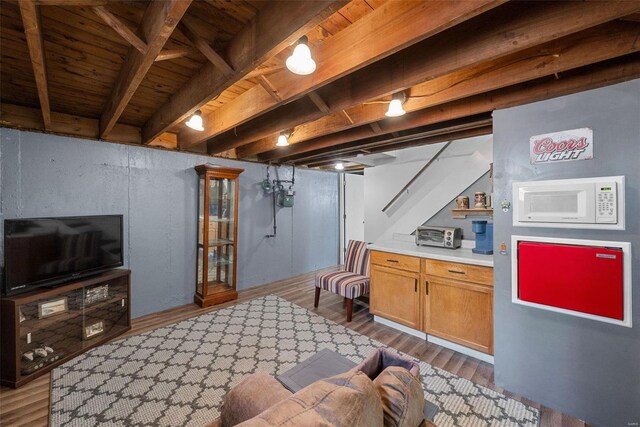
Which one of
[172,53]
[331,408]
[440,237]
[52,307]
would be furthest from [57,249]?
[440,237]

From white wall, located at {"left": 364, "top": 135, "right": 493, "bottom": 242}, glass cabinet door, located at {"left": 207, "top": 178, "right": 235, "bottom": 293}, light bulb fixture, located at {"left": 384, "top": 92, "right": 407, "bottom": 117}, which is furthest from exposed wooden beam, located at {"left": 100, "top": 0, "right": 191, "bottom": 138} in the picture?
white wall, located at {"left": 364, "top": 135, "right": 493, "bottom": 242}

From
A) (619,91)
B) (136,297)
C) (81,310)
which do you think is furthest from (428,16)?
(136,297)

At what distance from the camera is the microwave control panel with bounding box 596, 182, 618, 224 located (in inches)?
63.6

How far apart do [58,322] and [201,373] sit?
1.49 m

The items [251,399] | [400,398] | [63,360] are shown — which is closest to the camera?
[400,398]

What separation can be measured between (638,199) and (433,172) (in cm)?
224

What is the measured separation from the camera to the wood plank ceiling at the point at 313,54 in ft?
4.12

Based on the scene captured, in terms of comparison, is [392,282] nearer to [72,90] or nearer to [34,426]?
[34,426]

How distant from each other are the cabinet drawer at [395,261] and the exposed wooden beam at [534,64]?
157cm

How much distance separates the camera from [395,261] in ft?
10.1

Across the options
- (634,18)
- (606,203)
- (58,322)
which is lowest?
(58,322)

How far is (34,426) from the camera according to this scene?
174 centimetres

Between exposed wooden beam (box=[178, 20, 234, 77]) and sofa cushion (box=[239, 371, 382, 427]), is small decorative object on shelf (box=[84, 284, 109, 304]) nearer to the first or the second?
exposed wooden beam (box=[178, 20, 234, 77])

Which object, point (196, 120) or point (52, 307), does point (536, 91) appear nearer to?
point (196, 120)
